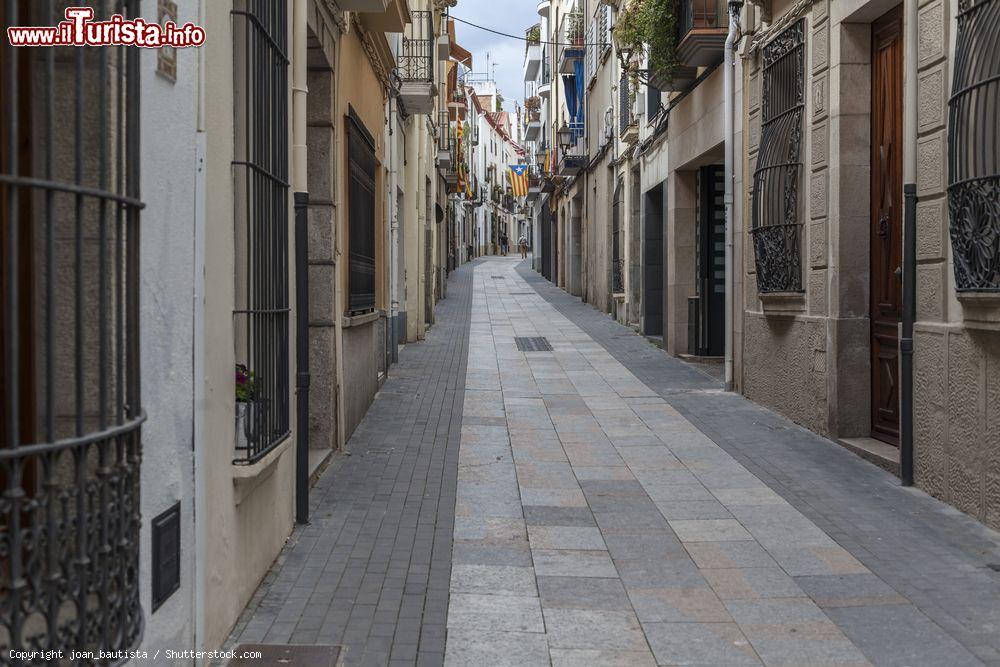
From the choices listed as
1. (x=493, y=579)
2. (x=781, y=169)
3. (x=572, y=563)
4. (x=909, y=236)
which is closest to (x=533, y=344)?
(x=781, y=169)

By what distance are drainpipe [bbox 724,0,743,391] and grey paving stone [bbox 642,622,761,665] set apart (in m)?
7.95

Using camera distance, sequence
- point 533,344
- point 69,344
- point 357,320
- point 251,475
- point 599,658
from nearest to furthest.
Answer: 1. point 69,344
2. point 599,658
3. point 251,475
4. point 357,320
5. point 533,344

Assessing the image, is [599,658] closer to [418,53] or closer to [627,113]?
[418,53]

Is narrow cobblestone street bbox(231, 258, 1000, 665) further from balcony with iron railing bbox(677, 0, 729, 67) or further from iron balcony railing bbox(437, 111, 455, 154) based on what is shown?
iron balcony railing bbox(437, 111, 455, 154)

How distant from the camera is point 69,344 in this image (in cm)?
325

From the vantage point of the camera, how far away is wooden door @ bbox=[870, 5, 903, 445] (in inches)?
324

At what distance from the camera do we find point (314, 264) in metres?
8.40

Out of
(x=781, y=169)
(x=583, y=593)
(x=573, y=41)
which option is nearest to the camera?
(x=583, y=593)

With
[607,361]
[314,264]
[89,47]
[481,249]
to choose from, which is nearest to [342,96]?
[314,264]

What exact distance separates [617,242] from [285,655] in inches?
772

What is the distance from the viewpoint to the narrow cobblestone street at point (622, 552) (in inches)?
175

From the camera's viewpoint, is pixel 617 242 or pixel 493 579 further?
pixel 617 242

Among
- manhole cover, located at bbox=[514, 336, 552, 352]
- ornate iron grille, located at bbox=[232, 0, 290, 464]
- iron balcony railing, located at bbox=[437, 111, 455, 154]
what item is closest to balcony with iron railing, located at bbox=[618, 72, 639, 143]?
manhole cover, located at bbox=[514, 336, 552, 352]

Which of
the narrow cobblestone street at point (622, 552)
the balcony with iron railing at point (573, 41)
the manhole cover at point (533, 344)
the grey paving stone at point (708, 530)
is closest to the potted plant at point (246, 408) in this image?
the narrow cobblestone street at point (622, 552)
